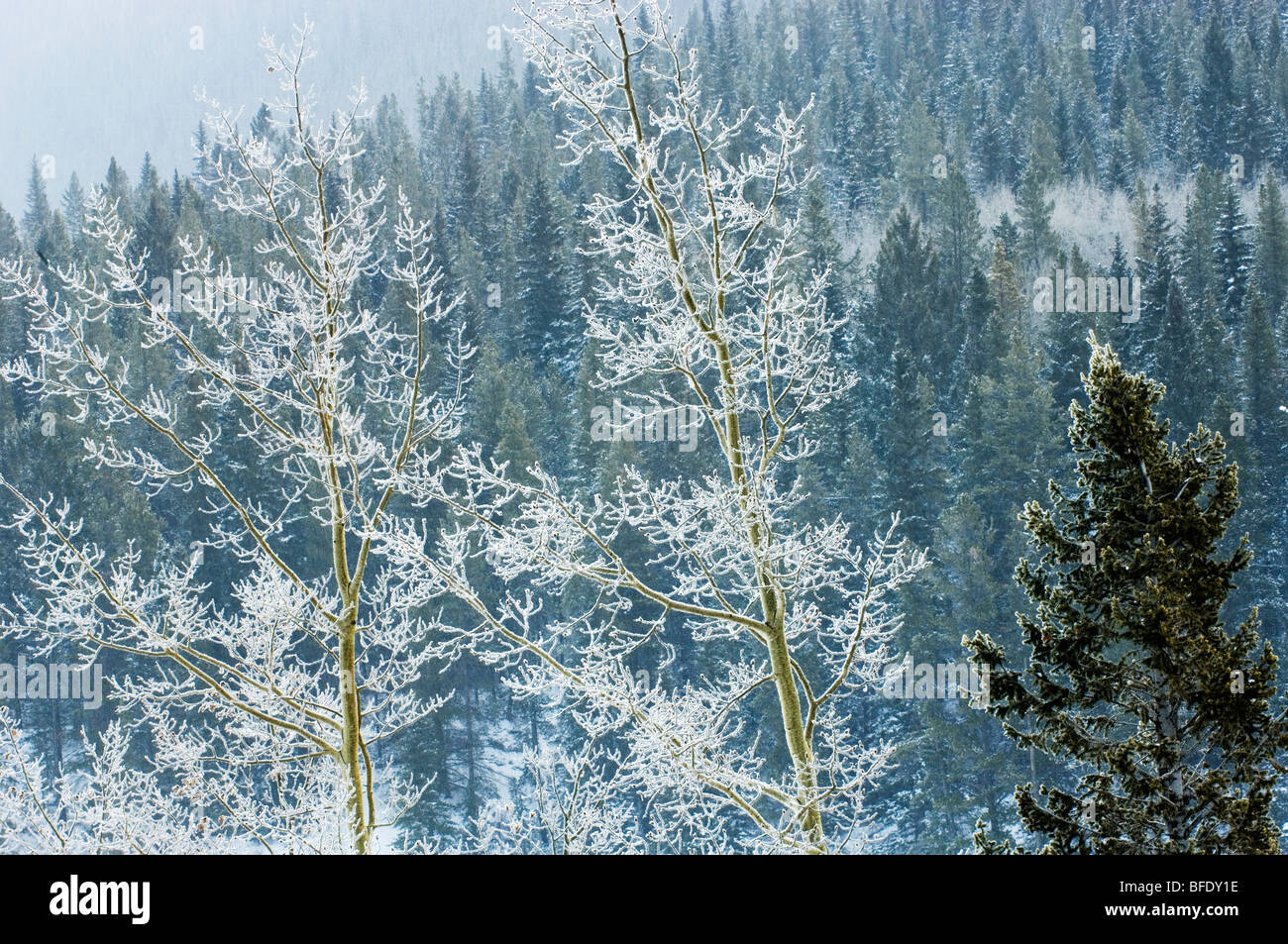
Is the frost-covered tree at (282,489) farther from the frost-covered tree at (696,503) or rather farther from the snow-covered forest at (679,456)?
the frost-covered tree at (696,503)

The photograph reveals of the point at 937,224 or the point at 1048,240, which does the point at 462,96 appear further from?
the point at 1048,240

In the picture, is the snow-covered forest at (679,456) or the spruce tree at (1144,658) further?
the spruce tree at (1144,658)

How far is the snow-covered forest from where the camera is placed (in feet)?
19.2

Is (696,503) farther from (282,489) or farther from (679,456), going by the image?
(679,456)

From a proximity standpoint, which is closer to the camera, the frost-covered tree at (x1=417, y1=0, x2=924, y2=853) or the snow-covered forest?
the frost-covered tree at (x1=417, y1=0, x2=924, y2=853)

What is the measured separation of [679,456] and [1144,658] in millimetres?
28782

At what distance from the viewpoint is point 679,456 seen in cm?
3612

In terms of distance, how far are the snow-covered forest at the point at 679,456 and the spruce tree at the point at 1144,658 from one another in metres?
0.04

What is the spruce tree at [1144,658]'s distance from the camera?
675cm

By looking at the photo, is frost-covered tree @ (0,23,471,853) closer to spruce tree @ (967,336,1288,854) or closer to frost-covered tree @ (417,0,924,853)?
frost-covered tree @ (417,0,924,853)

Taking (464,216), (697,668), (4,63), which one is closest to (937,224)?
(464,216)

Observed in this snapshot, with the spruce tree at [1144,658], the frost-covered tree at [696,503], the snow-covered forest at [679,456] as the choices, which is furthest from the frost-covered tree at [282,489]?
the spruce tree at [1144,658]

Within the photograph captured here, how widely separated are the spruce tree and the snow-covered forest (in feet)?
0.13

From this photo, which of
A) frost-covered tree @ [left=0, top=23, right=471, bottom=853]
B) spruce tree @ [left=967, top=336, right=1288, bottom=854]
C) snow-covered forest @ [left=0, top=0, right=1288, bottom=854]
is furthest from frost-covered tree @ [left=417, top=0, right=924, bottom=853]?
spruce tree @ [left=967, top=336, right=1288, bottom=854]
